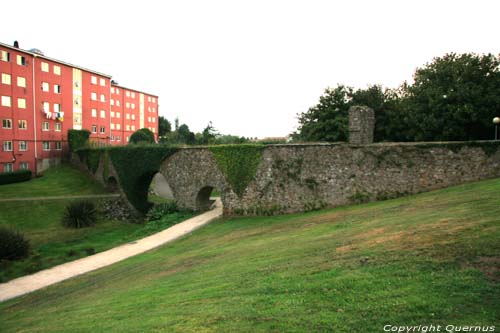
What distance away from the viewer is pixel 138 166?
25.9 meters

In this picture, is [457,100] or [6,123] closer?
[457,100]

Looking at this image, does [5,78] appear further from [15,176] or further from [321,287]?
[321,287]

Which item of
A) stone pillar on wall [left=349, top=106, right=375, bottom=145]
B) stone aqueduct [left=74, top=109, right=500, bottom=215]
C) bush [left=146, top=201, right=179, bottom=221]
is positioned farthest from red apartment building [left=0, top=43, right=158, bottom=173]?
stone pillar on wall [left=349, top=106, right=375, bottom=145]

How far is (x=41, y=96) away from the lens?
38.3 m

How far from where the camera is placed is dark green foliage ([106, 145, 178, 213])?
81.4 feet

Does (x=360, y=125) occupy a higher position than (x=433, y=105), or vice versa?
(x=433, y=105)

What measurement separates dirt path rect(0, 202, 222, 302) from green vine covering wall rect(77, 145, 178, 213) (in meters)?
6.89

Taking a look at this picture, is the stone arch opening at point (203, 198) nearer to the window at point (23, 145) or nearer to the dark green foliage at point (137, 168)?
the dark green foliage at point (137, 168)

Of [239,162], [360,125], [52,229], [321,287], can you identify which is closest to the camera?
[321,287]

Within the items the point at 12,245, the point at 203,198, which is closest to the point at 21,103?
the point at 203,198

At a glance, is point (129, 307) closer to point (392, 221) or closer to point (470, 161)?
point (392, 221)

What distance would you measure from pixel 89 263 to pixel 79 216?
30.6 feet

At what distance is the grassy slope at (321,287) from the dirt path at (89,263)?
166 centimetres

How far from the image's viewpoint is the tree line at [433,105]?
24.8m
